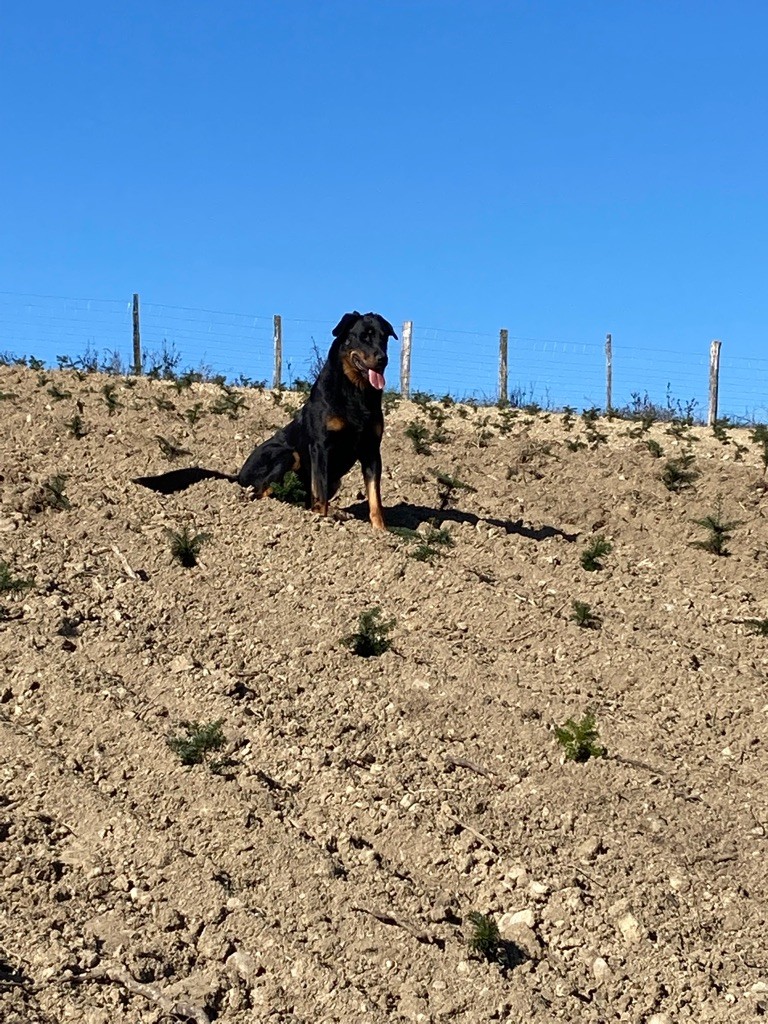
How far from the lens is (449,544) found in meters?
8.45

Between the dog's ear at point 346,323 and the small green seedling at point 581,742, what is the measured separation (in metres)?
4.33

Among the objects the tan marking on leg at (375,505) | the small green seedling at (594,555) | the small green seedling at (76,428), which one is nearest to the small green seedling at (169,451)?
the small green seedling at (76,428)

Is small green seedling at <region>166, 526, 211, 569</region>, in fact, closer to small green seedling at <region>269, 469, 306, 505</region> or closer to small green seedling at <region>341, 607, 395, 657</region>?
small green seedling at <region>269, 469, 306, 505</region>

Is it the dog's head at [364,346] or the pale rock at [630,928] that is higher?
the dog's head at [364,346]

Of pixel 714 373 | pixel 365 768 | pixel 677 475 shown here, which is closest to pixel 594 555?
pixel 677 475

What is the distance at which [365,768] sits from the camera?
5445 mm

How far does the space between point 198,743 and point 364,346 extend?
438 centimetres

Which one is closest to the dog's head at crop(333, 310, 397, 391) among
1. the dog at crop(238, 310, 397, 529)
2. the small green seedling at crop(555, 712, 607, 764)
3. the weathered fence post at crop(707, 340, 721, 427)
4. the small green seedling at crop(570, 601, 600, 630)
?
the dog at crop(238, 310, 397, 529)

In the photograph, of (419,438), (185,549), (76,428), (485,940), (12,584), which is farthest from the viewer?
(419,438)

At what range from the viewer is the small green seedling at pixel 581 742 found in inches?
220

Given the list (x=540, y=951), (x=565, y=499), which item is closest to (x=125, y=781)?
(x=540, y=951)

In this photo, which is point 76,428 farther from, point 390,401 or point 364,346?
point 390,401

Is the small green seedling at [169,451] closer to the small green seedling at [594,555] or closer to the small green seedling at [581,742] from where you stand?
the small green seedling at [594,555]

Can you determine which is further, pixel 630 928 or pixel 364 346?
pixel 364 346
